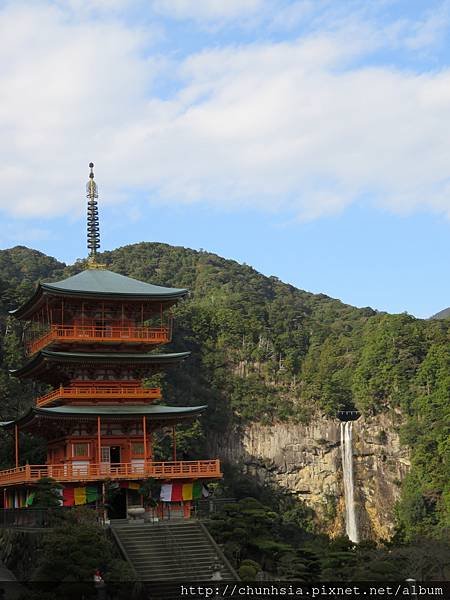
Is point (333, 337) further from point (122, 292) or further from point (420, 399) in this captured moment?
point (122, 292)

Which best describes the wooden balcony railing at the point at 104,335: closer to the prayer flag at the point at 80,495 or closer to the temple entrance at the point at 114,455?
the temple entrance at the point at 114,455

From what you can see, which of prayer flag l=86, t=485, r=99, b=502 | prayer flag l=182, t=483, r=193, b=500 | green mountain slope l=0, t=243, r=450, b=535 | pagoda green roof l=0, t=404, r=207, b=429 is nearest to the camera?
prayer flag l=86, t=485, r=99, b=502

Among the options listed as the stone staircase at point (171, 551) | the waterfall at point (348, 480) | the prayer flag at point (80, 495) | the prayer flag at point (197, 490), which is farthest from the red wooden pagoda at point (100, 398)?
the waterfall at point (348, 480)

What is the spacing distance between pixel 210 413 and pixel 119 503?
121 ft

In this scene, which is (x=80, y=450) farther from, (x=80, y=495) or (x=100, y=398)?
(x=80, y=495)

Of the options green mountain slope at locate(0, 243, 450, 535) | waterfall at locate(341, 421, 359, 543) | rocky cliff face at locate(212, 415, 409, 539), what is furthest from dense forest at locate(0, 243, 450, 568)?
waterfall at locate(341, 421, 359, 543)

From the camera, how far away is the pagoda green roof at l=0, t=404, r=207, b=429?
105 feet

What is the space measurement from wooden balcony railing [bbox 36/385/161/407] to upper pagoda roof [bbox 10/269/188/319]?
11.4ft

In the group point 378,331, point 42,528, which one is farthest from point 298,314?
point 42,528

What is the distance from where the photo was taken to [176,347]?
72.1 metres

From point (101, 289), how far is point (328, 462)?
3783 centimetres

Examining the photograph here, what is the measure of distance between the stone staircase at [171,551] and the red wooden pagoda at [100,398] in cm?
238

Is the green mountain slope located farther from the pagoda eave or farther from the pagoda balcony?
the pagoda balcony

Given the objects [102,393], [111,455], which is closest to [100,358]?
[102,393]
